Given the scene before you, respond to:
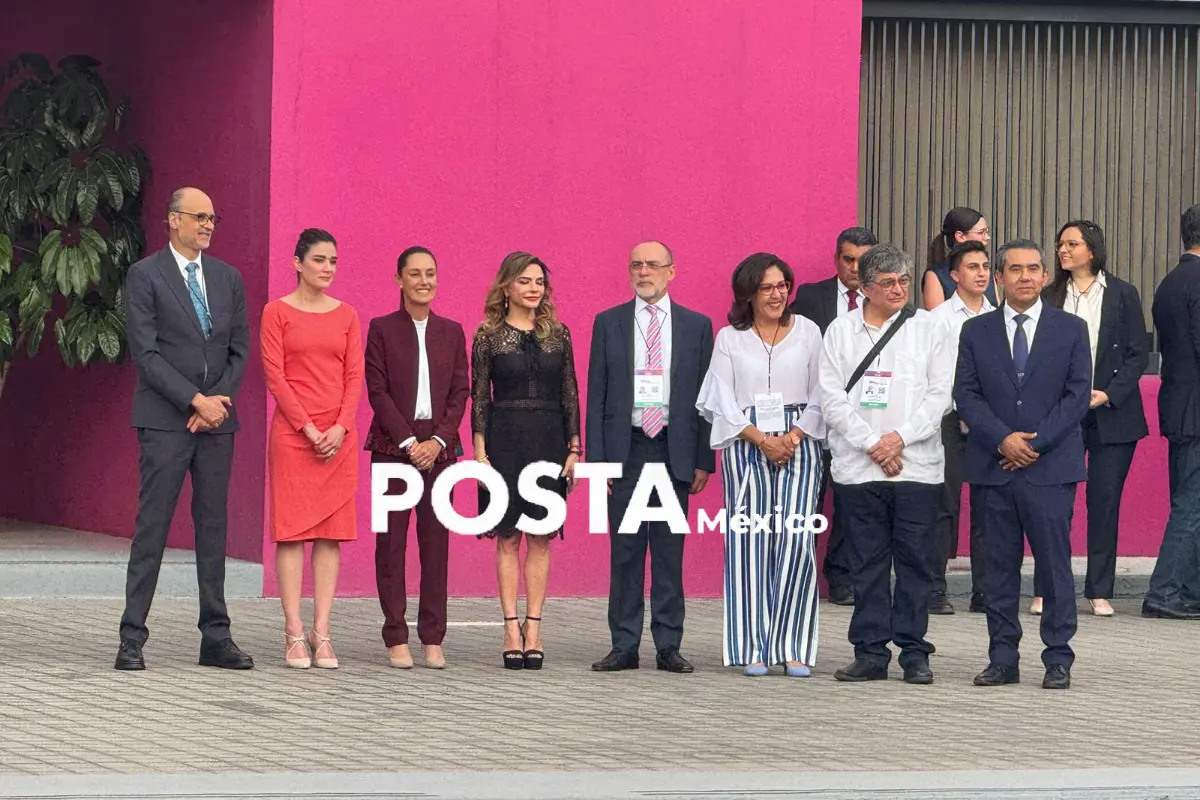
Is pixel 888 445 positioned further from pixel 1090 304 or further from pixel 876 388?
pixel 1090 304

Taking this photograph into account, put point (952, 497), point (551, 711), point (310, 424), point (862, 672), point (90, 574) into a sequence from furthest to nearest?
point (952, 497)
point (90, 574)
point (310, 424)
point (862, 672)
point (551, 711)

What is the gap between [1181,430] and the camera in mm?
12328

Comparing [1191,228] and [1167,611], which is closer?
[1167,611]

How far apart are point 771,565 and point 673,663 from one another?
622 mm

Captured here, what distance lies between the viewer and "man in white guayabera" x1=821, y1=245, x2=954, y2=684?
9719mm

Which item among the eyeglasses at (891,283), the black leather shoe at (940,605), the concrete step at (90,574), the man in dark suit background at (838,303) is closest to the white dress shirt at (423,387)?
the eyeglasses at (891,283)

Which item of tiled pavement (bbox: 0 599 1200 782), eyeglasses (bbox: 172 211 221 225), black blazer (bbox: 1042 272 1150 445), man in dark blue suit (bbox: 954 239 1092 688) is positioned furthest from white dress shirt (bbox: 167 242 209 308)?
black blazer (bbox: 1042 272 1150 445)

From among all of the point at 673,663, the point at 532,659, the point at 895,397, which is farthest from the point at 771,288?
the point at 532,659

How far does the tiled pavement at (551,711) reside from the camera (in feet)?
24.9

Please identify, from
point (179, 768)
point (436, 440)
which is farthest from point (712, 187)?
point (179, 768)

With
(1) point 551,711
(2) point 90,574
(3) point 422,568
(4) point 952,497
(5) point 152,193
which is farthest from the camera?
(5) point 152,193

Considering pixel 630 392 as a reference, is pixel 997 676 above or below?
below

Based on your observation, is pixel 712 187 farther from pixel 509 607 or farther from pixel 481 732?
A: pixel 481 732

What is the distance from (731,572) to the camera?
33.0 ft
